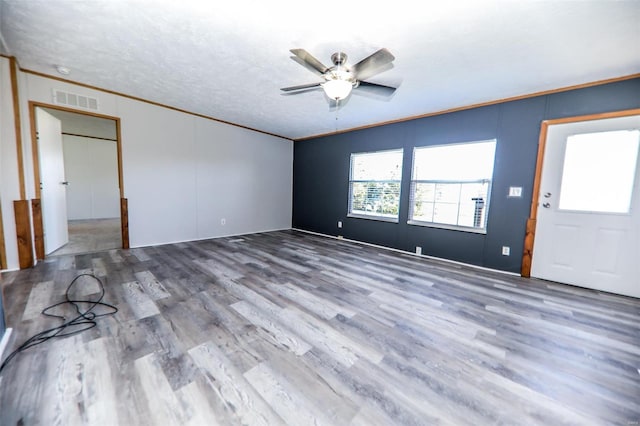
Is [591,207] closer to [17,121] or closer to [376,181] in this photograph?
[376,181]

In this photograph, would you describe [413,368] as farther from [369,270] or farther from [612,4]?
[612,4]

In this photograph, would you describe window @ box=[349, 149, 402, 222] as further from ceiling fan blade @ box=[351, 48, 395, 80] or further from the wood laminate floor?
ceiling fan blade @ box=[351, 48, 395, 80]

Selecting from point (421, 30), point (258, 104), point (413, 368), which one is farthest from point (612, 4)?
point (258, 104)

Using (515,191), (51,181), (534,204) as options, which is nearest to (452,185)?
(515,191)

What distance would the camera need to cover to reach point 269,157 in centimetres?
561

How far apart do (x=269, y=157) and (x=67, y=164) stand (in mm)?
5968

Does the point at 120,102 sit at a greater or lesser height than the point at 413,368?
greater

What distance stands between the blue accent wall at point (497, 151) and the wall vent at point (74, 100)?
4.09m

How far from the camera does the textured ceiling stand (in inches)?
Result: 66.7

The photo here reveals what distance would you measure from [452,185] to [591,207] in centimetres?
149

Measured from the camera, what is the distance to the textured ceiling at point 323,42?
5.56 feet

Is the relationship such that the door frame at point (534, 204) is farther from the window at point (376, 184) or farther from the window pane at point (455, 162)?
the window at point (376, 184)

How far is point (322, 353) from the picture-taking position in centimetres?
154

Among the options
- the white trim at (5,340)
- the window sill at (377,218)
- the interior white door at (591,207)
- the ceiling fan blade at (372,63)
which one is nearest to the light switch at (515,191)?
the interior white door at (591,207)
